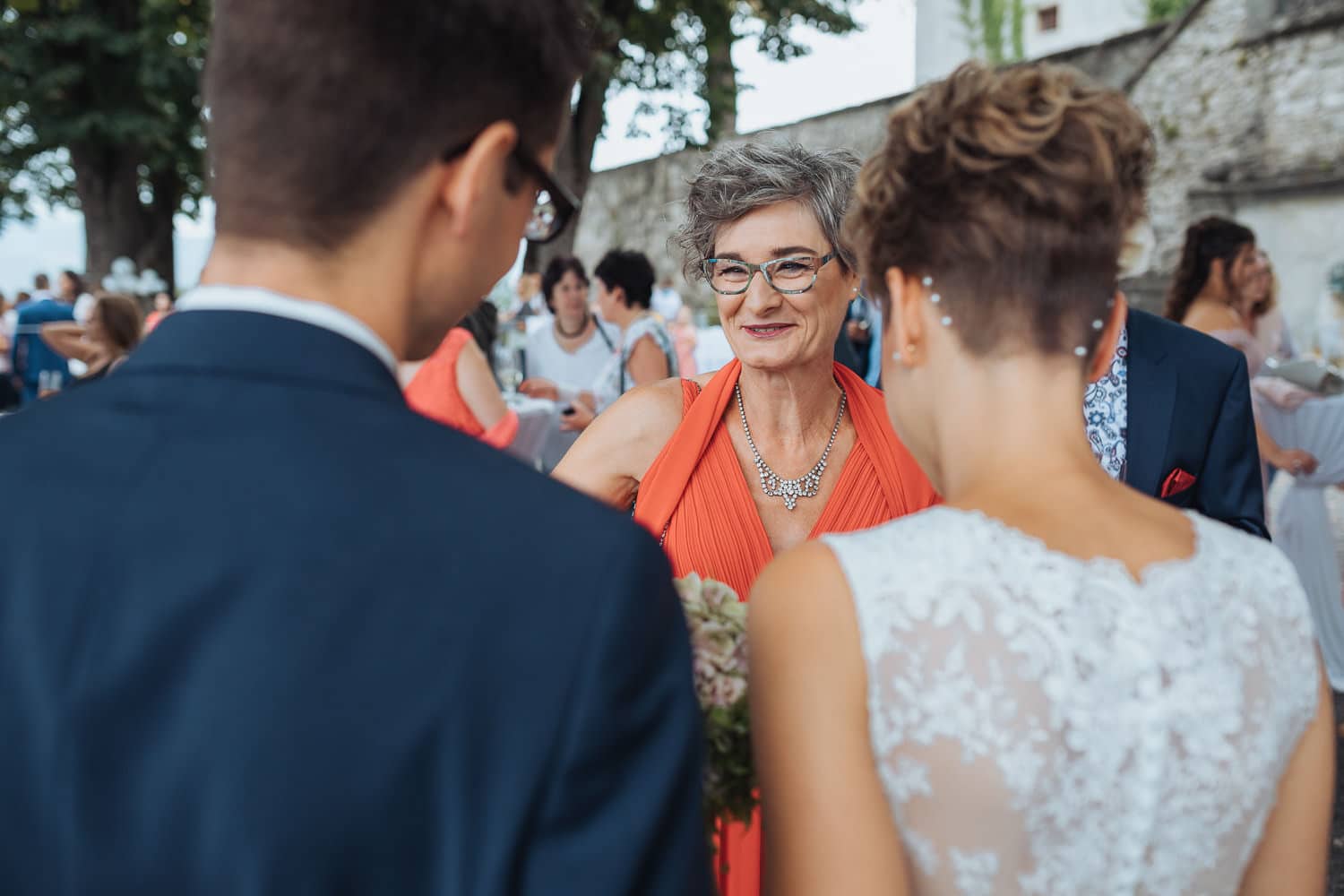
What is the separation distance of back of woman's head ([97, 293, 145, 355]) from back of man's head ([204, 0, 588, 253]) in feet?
22.5

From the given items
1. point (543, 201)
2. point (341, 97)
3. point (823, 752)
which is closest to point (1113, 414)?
point (823, 752)

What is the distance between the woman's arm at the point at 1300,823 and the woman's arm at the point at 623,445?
167cm

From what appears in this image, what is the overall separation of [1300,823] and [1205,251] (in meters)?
4.14

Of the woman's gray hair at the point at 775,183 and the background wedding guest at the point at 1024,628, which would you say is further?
the woman's gray hair at the point at 775,183

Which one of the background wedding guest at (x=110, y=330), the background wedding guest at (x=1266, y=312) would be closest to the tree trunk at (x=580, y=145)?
the background wedding guest at (x=110, y=330)

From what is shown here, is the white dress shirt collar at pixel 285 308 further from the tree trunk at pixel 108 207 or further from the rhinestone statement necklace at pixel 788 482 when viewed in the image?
the tree trunk at pixel 108 207

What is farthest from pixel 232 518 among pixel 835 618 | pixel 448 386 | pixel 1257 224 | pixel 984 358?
pixel 1257 224

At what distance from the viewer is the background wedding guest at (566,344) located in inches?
305

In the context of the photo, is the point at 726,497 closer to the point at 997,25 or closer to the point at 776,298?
the point at 776,298

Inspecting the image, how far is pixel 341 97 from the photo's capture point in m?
0.95

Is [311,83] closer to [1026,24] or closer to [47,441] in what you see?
[47,441]

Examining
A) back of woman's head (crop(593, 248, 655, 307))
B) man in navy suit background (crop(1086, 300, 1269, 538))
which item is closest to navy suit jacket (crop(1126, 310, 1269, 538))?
man in navy suit background (crop(1086, 300, 1269, 538))

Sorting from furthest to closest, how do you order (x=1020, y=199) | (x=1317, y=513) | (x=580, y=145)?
1. (x=580, y=145)
2. (x=1317, y=513)
3. (x=1020, y=199)

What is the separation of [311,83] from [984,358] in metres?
0.82
